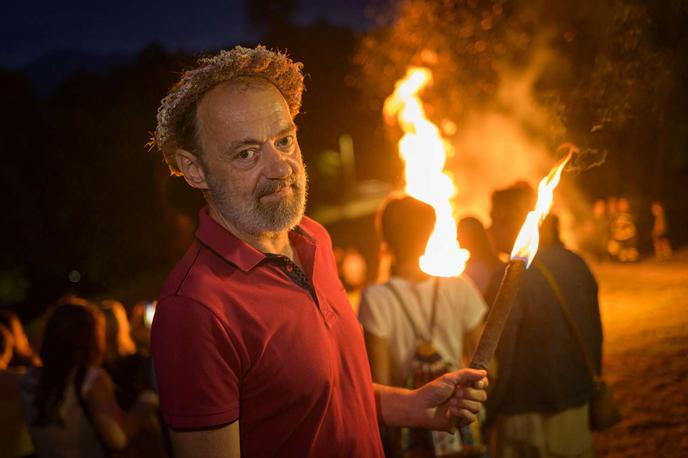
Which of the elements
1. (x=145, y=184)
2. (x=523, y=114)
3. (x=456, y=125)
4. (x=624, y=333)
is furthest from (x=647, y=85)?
(x=145, y=184)

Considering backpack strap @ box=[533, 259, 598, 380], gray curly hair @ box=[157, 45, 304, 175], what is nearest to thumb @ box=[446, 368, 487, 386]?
gray curly hair @ box=[157, 45, 304, 175]

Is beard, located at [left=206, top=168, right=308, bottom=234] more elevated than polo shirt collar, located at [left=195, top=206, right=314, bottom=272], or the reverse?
beard, located at [left=206, top=168, right=308, bottom=234]

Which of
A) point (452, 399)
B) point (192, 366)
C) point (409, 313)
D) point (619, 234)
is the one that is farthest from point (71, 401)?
point (619, 234)

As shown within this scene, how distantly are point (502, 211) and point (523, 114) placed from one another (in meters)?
13.0

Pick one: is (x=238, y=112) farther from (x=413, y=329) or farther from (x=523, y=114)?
(x=523, y=114)

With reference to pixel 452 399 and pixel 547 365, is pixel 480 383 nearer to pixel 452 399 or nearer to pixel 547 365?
pixel 452 399

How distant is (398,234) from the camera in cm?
349

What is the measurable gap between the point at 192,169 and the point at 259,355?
90 cm

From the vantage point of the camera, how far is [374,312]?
3162mm

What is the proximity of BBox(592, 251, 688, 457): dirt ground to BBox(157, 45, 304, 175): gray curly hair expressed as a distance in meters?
4.53

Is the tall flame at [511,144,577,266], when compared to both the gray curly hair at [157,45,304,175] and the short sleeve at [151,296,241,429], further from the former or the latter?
the gray curly hair at [157,45,304,175]

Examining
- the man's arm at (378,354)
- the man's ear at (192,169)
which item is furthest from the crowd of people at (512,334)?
the man's ear at (192,169)

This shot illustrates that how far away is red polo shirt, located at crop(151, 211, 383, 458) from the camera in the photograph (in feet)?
5.85

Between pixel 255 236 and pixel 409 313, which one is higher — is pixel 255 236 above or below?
above
